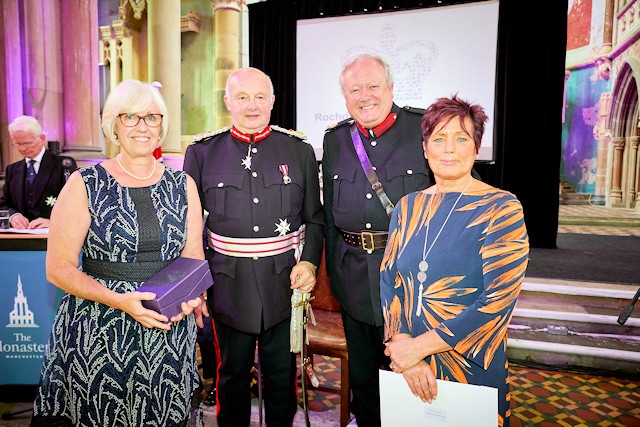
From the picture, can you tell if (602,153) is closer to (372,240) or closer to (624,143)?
(624,143)

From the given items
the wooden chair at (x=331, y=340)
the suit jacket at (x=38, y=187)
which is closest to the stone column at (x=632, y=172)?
the wooden chair at (x=331, y=340)

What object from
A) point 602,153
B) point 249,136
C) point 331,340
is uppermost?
point 602,153

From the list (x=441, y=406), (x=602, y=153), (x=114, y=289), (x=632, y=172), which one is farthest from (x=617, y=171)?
(x=114, y=289)

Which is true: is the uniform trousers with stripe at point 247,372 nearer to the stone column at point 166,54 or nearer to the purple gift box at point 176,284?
the purple gift box at point 176,284

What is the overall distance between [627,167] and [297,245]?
1362cm

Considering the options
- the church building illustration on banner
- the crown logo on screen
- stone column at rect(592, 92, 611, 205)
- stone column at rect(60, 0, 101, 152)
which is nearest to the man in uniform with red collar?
the church building illustration on banner

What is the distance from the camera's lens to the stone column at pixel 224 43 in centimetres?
920

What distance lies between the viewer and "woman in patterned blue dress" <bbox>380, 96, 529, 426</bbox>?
1.23m

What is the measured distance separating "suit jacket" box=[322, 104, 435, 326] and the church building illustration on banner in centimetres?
196

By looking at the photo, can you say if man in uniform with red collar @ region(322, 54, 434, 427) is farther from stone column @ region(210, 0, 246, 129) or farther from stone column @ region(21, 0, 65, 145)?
stone column @ region(210, 0, 246, 129)

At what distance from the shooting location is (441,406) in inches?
46.9

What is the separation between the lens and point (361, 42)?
606 centimetres

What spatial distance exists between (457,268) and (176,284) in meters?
0.84

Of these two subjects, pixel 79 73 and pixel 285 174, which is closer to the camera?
pixel 285 174
